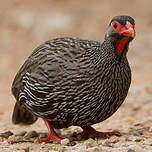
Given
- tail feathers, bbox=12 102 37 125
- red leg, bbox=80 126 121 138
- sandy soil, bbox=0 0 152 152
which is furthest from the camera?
sandy soil, bbox=0 0 152 152

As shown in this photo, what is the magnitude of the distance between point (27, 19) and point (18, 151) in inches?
377

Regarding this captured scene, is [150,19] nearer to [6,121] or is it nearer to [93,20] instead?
[93,20]

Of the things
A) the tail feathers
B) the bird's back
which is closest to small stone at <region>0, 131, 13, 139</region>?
the tail feathers

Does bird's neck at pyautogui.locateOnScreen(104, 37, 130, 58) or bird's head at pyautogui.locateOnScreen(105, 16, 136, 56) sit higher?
bird's head at pyautogui.locateOnScreen(105, 16, 136, 56)

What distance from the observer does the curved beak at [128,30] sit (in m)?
5.39

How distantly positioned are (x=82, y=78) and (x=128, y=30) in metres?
0.82

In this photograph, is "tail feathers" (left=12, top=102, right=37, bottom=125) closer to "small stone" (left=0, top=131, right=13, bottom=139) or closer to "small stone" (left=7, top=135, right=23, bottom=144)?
"small stone" (left=0, top=131, right=13, bottom=139)

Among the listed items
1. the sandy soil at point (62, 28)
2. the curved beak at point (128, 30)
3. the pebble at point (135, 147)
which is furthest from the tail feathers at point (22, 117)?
the curved beak at point (128, 30)

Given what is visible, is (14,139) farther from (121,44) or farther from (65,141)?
(121,44)

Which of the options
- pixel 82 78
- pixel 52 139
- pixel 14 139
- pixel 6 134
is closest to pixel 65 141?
pixel 52 139

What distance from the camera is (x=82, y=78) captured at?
570cm

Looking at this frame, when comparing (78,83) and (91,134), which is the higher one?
(78,83)

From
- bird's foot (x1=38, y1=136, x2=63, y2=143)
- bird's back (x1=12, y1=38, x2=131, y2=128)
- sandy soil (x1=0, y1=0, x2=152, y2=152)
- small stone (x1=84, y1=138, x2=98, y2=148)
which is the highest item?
sandy soil (x1=0, y1=0, x2=152, y2=152)

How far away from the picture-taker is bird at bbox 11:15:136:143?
18.7 feet
